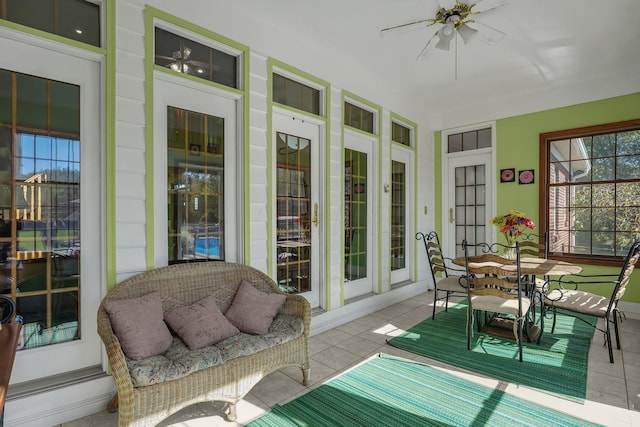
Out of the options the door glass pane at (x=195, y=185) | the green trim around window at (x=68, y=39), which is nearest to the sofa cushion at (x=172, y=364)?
the door glass pane at (x=195, y=185)

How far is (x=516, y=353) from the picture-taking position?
303cm

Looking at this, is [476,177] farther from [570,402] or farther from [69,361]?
[69,361]

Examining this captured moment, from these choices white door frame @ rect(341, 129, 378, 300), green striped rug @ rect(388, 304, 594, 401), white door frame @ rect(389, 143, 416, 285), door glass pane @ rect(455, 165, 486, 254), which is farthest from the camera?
door glass pane @ rect(455, 165, 486, 254)

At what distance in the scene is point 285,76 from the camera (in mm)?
3441

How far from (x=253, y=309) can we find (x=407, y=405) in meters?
1.24

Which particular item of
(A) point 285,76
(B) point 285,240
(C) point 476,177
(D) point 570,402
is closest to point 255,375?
(B) point 285,240

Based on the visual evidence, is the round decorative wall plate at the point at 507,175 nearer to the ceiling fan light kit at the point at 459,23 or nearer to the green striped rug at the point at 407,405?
the ceiling fan light kit at the point at 459,23

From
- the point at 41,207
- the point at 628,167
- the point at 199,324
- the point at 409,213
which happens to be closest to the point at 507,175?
the point at 628,167

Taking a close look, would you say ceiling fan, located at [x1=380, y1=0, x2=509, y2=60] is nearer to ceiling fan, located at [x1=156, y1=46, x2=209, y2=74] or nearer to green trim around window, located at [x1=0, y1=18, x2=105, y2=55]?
ceiling fan, located at [x1=156, y1=46, x2=209, y2=74]

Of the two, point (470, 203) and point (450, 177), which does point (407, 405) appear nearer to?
point (470, 203)

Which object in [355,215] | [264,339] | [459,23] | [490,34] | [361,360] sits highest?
[459,23]

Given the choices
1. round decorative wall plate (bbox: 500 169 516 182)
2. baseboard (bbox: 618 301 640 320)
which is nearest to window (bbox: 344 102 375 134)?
round decorative wall plate (bbox: 500 169 516 182)

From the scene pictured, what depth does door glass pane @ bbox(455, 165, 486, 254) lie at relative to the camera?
5.47 metres

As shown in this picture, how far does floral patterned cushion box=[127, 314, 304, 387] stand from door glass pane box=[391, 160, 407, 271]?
2794 millimetres
